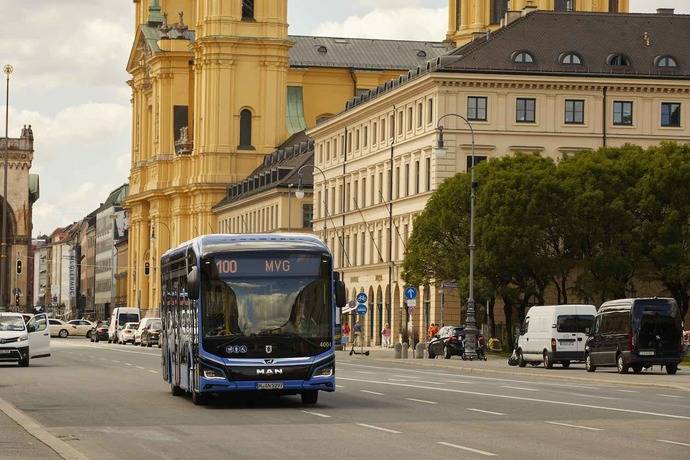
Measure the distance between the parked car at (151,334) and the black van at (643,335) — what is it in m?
53.9

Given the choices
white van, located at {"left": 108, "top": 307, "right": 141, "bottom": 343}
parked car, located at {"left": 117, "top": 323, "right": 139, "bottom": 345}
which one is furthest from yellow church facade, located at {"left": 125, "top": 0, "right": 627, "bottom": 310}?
parked car, located at {"left": 117, "top": 323, "right": 139, "bottom": 345}

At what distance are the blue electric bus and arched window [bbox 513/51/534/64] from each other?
63.0m

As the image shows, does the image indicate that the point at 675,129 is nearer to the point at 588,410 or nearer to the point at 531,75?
the point at 531,75

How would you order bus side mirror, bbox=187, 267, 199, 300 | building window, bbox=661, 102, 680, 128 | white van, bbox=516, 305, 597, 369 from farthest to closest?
building window, bbox=661, 102, 680, 128 < white van, bbox=516, 305, 597, 369 < bus side mirror, bbox=187, 267, 199, 300

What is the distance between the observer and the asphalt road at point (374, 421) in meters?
22.6

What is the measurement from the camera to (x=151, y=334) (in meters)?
108

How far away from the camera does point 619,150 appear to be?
82.9 metres

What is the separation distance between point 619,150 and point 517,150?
1171cm

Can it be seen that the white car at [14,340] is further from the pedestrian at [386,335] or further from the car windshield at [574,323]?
the pedestrian at [386,335]

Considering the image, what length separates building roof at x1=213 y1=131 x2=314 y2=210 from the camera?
13375 centimetres

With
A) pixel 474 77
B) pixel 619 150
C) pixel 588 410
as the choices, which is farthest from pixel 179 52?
pixel 588 410

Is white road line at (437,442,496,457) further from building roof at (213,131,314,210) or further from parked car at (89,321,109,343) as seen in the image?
parked car at (89,321,109,343)

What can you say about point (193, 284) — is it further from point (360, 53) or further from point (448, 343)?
point (360, 53)

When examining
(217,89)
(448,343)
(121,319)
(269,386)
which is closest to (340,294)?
(269,386)
